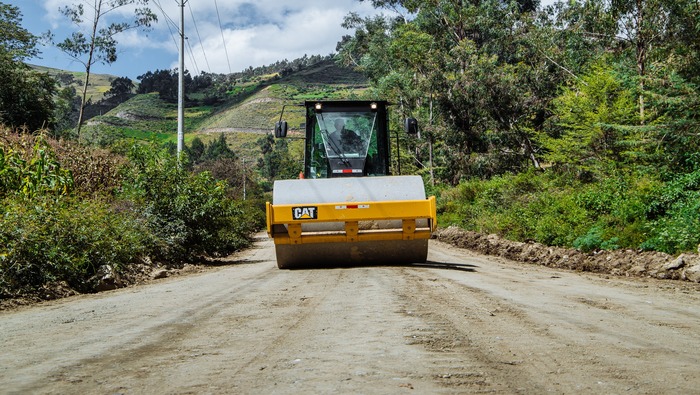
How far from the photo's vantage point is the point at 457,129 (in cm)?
4122

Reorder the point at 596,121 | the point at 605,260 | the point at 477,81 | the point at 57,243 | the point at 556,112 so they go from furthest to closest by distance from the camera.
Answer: the point at 477,81
the point at 556,112
the point at 596,121
the point at 605,260
the point at 57,243

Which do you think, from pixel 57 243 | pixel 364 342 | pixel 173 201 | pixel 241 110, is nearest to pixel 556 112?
pixel 173 201

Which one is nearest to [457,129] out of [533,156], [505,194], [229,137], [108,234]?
[533,156]

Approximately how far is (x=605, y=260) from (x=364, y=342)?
10.3 m

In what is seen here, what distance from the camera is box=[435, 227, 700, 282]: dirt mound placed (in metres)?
10.9

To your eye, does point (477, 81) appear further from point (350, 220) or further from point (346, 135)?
point (350, 220)

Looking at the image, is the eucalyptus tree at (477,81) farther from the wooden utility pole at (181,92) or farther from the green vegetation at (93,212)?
the green vegetation at (93,212)

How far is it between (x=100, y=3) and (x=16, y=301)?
40.9 metres

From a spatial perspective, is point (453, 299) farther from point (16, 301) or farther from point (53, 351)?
point (16, 301)

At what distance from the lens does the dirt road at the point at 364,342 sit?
3.59 m

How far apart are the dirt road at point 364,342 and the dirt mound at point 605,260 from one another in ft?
8.28

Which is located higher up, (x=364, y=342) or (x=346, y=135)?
(x=346, y=135)

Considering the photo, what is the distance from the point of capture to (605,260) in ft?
43.6

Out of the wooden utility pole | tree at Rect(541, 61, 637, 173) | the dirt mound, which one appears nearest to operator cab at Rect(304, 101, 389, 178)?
the dirt mound
